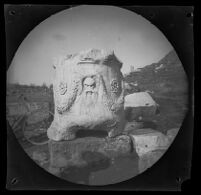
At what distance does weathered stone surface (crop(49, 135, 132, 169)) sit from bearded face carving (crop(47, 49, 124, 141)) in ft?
0.34

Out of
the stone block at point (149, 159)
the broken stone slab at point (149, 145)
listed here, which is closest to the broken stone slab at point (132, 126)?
the broken stone slab at point (149, 145)

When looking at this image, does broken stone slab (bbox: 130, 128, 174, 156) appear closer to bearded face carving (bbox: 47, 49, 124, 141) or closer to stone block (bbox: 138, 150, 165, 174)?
stone block (bbox: 138, 150, 165, 174)

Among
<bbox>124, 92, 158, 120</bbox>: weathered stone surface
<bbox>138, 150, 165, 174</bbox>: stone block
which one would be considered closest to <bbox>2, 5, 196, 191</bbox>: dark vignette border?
<bbox>138, 150, 165, 174</bbox>: stone block

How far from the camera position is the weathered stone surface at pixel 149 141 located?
2.23 meters

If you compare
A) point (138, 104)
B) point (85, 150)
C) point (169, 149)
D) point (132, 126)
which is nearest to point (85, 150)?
point (85, 150)

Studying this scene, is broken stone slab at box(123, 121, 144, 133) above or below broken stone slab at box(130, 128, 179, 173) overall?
above

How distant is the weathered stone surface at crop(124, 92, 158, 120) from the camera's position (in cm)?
221

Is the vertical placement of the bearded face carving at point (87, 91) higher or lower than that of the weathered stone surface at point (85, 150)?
higher

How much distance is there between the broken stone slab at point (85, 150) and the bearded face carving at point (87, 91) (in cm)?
10

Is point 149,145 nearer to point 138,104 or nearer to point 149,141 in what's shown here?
point 149,141

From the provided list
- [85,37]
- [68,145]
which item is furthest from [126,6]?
[68,145]

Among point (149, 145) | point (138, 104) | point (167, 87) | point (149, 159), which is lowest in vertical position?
point (149, 159)

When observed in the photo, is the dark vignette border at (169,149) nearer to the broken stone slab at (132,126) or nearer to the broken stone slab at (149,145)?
the broken stone slab at (149,145)

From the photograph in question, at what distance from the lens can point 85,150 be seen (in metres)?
2.19
